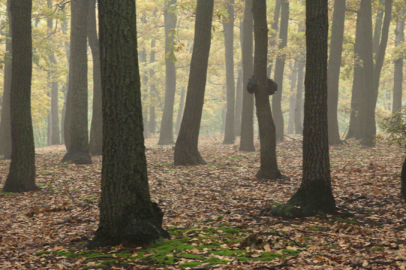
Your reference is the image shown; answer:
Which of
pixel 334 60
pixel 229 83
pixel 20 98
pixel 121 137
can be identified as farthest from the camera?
pixel 229 83

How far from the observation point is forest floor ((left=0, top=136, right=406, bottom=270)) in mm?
4445

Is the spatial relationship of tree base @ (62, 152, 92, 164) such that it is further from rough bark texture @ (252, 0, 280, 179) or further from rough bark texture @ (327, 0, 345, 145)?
rough bark texture @ (327, 0, 345, 145)

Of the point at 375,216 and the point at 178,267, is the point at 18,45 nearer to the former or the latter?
the point at 178,267

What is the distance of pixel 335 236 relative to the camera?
5188mm

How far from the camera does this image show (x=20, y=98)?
8828 mm

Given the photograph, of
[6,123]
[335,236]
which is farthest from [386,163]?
[6,123]

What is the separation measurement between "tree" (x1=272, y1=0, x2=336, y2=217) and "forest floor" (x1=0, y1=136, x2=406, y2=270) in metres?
0.32

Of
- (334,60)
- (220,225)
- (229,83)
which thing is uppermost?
(334,60)

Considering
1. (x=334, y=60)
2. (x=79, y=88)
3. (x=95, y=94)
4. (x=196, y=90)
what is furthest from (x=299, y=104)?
(x=79, y=88)

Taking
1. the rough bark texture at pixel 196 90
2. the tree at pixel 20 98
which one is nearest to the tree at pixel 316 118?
the tree at pixel 20 98

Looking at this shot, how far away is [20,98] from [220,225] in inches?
232

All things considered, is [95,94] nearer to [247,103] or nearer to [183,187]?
[247,103]

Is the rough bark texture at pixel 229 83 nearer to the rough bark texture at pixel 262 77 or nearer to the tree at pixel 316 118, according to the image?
the rough bark texture at pixel 262 77

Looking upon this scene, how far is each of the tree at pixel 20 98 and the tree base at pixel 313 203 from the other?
20.5 feet
